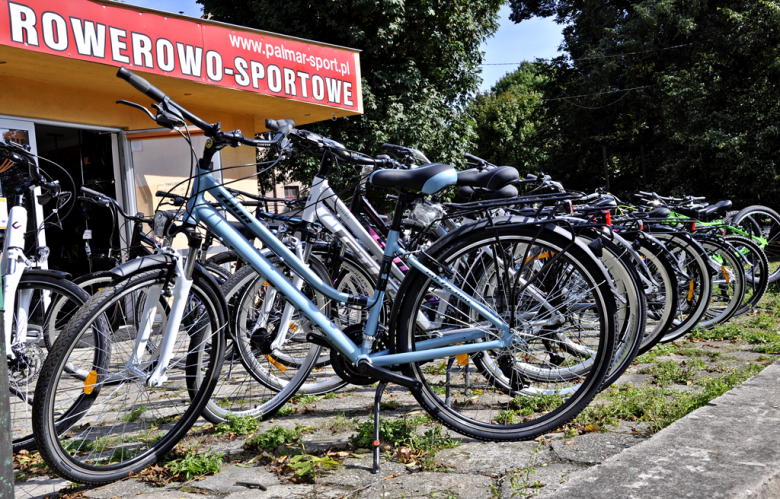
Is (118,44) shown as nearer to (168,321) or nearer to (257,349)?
(257,349)

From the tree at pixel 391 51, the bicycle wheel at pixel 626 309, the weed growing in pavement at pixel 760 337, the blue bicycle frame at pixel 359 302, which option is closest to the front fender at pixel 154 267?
the blue bicycle frame at pixel 359 302

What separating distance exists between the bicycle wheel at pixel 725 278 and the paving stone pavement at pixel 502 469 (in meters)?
2.59

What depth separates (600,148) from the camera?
22.0 metres

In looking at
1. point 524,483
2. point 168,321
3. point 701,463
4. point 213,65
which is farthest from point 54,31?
point 701,463

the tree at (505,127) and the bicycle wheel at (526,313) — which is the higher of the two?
the tree at (505,127)

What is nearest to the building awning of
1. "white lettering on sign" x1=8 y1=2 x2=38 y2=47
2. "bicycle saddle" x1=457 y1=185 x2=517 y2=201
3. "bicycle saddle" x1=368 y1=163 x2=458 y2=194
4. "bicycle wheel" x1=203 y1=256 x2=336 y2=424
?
"white lettering on sign" x1=8 y1=2 x2=38 y2=47

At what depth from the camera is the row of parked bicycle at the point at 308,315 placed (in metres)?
2.31

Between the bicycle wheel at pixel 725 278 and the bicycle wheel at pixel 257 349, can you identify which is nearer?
the bicycle wheel at pixel 257 349

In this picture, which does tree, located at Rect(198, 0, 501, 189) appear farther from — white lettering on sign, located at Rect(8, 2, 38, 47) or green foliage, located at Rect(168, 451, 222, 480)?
green foliage, located at Rect(168, 451, 222, 480)

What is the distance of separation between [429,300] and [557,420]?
0.70 metres

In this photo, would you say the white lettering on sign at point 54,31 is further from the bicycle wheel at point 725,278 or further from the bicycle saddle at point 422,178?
the bicycle wheel at point 725,278

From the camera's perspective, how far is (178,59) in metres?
6.90

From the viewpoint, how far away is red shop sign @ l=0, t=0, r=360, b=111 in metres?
5.73

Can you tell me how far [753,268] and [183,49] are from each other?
630 centimetres
